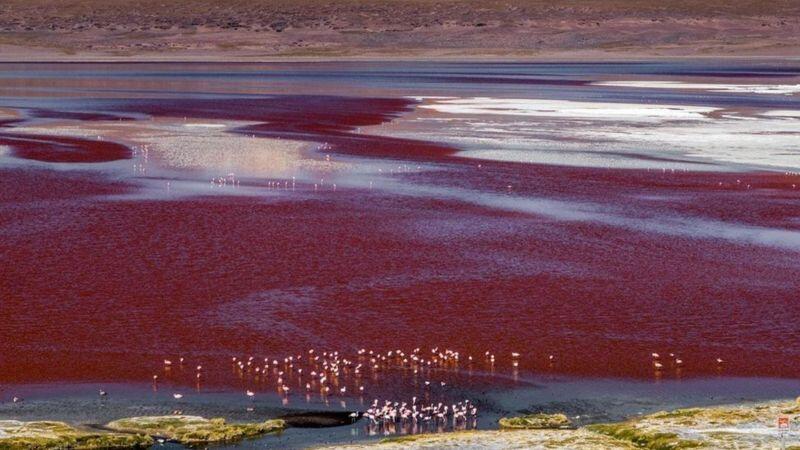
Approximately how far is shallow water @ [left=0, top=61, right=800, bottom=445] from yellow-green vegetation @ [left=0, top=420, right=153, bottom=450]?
120 cm

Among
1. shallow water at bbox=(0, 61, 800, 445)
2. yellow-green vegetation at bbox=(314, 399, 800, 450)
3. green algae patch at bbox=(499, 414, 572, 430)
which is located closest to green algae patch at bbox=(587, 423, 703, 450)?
yellow-green vegetation at bbox=(314, 399, 800, 450)

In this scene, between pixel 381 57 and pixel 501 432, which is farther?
pixel 381 57

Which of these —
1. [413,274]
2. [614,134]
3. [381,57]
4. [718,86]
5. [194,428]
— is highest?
[381,57]

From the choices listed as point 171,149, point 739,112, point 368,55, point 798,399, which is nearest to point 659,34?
point 368,55

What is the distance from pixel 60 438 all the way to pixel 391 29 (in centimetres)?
12883

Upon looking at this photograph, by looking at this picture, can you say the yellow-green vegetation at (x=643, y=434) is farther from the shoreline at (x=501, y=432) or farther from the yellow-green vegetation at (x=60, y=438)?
the yellow-green vegetation at (x=60, y=438)

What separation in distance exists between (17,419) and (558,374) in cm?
782

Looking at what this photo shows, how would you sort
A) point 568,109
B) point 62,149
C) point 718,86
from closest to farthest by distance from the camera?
point 62,149 < point 568,109 < point 718,86

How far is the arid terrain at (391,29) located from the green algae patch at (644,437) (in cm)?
11247

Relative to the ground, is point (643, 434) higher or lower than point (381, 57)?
lower

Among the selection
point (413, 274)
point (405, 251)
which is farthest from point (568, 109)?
point (413, 274)

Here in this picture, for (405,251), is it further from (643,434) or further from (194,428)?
(643,434)

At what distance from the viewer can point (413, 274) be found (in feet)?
83.4

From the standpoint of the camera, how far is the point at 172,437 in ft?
52.2
